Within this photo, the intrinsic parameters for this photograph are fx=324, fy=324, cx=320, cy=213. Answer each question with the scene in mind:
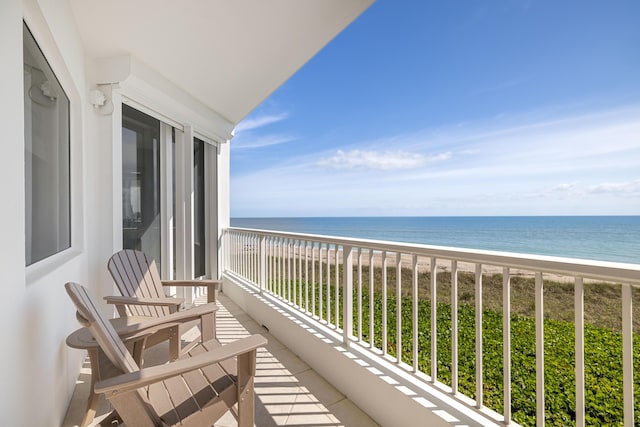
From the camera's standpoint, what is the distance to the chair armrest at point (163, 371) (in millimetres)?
1091

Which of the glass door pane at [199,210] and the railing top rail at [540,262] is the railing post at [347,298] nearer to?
the railing top rail at [540,262]

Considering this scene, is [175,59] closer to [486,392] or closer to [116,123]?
[116,123]

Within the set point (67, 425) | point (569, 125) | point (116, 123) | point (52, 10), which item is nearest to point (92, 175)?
point (116, 123)

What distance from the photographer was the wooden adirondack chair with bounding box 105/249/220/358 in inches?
90.5

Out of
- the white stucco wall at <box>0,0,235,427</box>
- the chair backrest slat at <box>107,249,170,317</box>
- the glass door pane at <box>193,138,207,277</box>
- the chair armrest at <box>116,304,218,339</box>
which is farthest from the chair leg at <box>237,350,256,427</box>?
the glass door pane at <box>193,138,207,277</box>

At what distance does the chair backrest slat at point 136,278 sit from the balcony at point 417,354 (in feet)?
2.26

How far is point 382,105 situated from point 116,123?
25886 millimetres

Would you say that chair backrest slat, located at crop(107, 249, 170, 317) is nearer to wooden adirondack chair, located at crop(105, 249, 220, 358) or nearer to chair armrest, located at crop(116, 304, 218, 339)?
wooden adirondack chair, located at crop(105, 249, 220, 358)

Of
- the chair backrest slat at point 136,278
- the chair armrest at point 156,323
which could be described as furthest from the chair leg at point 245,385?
the chair backrest slat at point 136,278

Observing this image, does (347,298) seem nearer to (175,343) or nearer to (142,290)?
(175,343)

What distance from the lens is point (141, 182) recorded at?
3.64 metres

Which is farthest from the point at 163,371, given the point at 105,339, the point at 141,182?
the point at 141,182

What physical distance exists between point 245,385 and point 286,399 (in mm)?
1000

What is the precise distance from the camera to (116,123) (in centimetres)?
306
